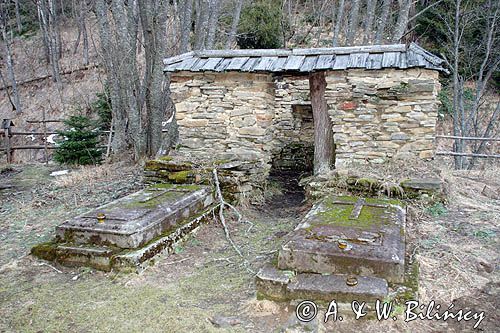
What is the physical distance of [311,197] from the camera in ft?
19.2

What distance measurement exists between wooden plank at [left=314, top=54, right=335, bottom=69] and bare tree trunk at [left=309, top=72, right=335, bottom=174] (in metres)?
0.30

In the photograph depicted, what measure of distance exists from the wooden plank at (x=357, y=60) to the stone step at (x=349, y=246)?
237 cm

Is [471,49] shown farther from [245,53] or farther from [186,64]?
[186,64]

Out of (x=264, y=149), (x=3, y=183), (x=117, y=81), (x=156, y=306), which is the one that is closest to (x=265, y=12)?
(x=117, y=81)

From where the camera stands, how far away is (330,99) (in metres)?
5.88

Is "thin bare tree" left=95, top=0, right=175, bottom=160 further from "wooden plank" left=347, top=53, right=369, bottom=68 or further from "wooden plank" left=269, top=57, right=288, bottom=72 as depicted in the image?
"wooden plank" left=347, top=53, right=369, bottom=68

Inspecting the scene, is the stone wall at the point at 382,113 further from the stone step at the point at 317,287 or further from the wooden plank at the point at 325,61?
the stone step at the point at 317,287

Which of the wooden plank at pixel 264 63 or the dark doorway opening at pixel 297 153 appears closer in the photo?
the wooden plank at pixel 264 63

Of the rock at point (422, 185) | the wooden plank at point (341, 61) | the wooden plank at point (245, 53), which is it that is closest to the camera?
the rock at point (422, 185)

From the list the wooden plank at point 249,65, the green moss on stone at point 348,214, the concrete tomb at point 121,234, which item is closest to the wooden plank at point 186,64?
the wooden plank at point 249,65

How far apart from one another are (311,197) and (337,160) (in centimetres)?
72

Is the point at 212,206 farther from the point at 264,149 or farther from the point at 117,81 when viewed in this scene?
the point at 117,81

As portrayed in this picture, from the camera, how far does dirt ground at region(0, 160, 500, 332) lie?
2988mm

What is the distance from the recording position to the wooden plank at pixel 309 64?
18.9ft
